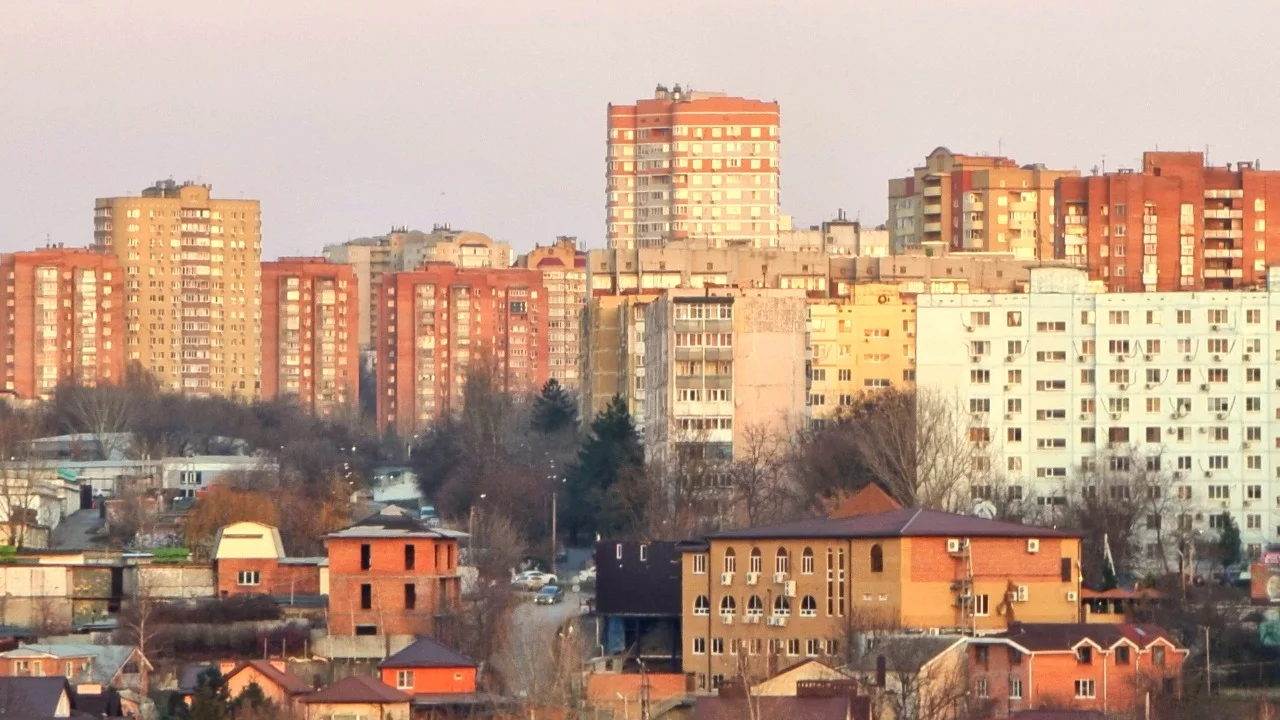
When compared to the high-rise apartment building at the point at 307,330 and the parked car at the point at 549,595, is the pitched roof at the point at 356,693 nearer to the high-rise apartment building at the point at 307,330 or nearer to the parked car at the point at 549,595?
the parked car at the point at 549,595

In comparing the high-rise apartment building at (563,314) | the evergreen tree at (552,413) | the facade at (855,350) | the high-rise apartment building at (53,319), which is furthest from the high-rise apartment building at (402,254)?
the facade at (855,350)

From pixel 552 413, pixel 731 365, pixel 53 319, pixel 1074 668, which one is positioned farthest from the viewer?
pixel 53 319

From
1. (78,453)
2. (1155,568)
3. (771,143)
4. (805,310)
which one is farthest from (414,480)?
(771,143)

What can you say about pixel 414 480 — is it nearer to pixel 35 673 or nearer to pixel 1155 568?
pixel 1155 568

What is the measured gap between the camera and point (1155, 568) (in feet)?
203

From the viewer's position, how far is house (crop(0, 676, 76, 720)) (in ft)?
137

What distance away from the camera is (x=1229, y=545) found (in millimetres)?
67312

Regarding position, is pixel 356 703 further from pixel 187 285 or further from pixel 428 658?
pixel 187 285

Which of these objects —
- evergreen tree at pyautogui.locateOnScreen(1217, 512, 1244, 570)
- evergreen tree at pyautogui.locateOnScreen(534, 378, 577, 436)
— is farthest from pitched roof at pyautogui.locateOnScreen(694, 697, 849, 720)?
evergreen tree at pyautogui.locateOnScreen(534, 378, 577, 436)

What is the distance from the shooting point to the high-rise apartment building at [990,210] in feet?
363

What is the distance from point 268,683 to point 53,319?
77082 mm

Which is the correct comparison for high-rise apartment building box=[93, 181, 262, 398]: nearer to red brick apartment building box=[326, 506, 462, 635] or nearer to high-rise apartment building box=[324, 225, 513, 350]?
high-rise apartment building box=[324, 225, 513, 350]

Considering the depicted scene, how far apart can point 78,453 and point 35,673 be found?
46.5 metres

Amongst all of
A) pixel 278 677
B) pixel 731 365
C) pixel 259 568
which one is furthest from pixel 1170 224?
pixel 278 677
